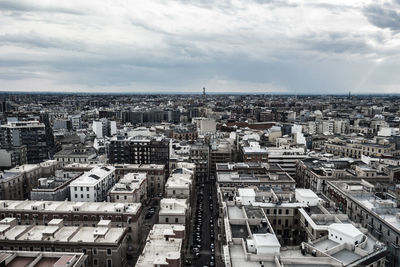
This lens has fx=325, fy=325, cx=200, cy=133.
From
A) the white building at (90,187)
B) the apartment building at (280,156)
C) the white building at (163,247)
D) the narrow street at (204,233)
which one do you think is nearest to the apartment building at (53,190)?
the white building at (90,187)

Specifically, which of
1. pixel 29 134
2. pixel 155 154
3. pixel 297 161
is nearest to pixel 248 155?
pixel 297 161

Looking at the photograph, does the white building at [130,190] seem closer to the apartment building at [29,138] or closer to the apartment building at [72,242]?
the apartment building at [72,242]

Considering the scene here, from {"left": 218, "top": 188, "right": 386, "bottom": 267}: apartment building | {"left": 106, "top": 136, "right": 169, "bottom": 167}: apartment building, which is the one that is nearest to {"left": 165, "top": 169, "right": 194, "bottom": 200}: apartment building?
{"left": 218, "top": 188, "right": 386, "bottom": 267}: apartment building

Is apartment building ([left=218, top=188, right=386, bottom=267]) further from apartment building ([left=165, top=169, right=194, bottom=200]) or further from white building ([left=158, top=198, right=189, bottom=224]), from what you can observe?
apartment building ([left=165, top=169, right=194, bottom=200])

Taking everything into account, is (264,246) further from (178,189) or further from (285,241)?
(178,189)

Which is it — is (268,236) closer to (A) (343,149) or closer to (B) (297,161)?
(B) (297,161)

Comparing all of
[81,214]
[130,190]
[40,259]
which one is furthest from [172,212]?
[40,259]
